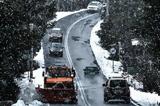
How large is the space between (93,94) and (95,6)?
61492 mm

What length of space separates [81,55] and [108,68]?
26.3 ft

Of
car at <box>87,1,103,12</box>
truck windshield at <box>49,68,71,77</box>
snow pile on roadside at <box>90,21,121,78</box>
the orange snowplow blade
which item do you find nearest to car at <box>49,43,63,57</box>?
snow pile on roadside at <box>90,21,121,78</box>

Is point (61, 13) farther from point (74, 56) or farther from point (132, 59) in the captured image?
point (132, 59)

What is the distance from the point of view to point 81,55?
66.8 m

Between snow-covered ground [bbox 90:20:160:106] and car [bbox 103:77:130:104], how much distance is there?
1158mm

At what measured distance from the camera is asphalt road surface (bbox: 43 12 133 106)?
4166cm

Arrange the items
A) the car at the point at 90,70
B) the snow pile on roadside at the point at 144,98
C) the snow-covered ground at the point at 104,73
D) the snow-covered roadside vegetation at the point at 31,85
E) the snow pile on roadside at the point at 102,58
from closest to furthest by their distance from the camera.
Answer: the snow-covered roadside vegetation at the point at 31,85 < the snow-covered ground at the point at 104,73 < the snow pile on roadside at the point at 144,98 < the car at the point at 90,70 < the snow pile on roadside at the point at 102,58

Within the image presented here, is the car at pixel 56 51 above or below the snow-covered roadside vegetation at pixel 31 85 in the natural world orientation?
above

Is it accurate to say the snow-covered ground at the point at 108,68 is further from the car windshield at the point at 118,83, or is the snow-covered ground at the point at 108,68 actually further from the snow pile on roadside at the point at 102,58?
the car windshield at the point at 118,83

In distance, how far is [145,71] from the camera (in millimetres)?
44875

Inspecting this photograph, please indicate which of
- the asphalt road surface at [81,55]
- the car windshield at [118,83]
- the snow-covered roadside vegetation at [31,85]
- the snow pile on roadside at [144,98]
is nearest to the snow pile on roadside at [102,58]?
the asphalt road surface at [81,55]

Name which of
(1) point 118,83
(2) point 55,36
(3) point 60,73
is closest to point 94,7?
(2) point 55,36

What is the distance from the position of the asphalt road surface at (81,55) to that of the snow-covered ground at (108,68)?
699mm

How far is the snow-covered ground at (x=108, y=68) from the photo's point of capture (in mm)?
37931
